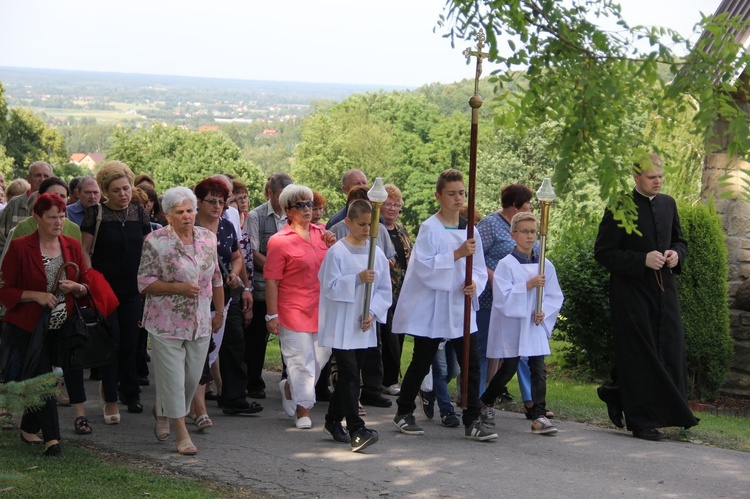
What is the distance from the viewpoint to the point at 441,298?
8.14 m

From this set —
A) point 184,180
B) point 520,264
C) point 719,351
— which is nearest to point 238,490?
point 520,264

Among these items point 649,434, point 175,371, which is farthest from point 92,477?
point 649,434

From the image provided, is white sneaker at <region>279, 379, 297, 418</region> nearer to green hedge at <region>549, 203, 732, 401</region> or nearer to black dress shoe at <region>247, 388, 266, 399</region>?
black dress shoe at <region>247, 388, 266, 399</region>

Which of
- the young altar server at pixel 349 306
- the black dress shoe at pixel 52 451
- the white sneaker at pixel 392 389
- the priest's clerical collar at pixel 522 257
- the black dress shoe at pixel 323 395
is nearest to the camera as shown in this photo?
the black dress shoe at pixel 52 451

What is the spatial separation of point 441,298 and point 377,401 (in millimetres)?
1614

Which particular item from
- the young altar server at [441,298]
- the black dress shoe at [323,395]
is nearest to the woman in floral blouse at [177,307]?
the young altar server at [441,298]

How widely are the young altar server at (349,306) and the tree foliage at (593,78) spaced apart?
106 inches

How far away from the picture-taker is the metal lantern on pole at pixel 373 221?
25.2 ft

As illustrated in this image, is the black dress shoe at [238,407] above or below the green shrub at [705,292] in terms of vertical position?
below

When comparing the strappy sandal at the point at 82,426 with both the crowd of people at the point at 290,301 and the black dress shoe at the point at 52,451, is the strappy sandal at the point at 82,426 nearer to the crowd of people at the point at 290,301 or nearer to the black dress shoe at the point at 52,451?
the crowd of people at the point at 290,301

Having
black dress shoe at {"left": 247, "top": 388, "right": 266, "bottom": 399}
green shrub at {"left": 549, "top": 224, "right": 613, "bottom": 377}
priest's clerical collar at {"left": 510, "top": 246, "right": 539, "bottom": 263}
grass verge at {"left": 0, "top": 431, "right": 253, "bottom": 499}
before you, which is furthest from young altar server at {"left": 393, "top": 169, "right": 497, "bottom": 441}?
green shrub at {"left": 549, "top": 224, "right": 613, "bottom": 377}

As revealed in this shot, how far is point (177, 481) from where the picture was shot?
21.9 ft

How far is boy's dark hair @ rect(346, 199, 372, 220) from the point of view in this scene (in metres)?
7.94

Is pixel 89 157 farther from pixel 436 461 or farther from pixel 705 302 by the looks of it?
pixel 436 461
